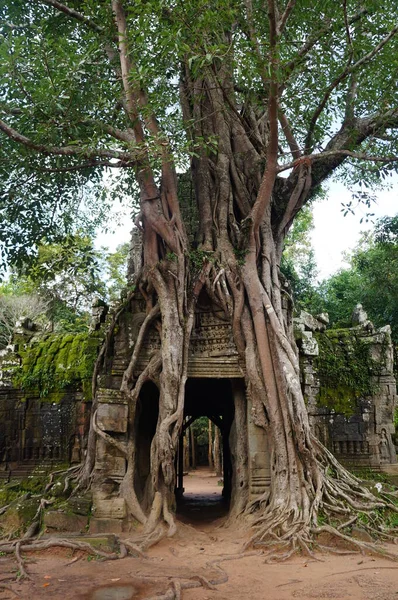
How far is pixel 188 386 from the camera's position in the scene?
29.9ft

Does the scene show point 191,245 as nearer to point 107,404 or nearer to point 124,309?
point 124,309

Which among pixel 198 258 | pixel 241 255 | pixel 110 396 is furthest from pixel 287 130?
pixel 110 396

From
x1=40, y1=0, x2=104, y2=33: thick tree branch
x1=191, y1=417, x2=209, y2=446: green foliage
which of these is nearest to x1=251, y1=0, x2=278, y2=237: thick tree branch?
x1=40, y1=0, x2=104, y2=33: thick tree branch

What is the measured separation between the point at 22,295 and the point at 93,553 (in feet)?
49.9

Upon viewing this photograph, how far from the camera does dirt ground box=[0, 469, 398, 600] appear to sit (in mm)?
3941

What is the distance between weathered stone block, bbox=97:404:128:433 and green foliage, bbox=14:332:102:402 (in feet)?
4.59

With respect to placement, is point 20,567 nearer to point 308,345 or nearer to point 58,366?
point 58,366

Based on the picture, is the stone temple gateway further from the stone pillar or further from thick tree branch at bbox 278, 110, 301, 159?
thick tree branch at bbox 278, 110, 301, 159

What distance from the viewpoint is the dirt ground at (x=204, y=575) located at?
3.94 m

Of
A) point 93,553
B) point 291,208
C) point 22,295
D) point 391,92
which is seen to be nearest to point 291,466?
point 93,553

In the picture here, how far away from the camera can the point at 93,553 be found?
5.12 m

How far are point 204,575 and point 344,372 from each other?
4.36 metres

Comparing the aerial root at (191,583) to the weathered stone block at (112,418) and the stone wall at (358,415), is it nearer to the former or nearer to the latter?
the weathered stone block at (112,418)

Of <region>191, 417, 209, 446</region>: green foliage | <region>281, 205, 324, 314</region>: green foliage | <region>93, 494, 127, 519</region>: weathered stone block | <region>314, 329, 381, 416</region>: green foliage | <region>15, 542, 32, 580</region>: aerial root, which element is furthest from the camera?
<region>191, 417, 209, 446</region>: green foliage
